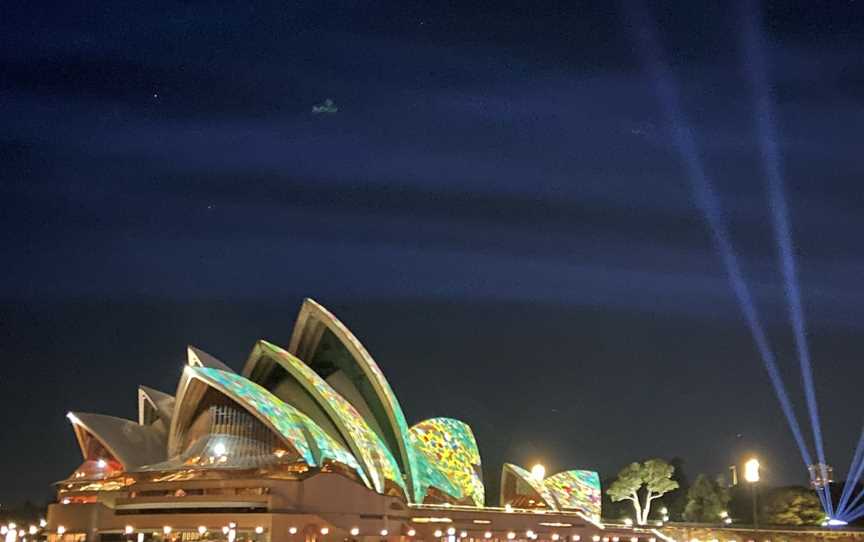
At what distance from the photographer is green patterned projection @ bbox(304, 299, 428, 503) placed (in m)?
39.9

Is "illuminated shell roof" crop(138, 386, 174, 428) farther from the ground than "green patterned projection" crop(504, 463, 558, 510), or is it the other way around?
"illuminated shell roof" crop(138, 386, 174, 428)

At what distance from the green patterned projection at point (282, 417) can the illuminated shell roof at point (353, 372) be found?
10.3 ft

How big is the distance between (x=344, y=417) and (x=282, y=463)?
3403 mm

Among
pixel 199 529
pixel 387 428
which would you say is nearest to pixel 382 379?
pixel 387 428

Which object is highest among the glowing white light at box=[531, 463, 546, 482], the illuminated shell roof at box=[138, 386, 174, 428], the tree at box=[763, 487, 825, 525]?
the illuminated shell roof at box=[138, 386, 174, 428]

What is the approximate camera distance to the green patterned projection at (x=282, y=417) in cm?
3644

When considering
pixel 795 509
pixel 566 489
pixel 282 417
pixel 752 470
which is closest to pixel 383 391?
pixel 282 417

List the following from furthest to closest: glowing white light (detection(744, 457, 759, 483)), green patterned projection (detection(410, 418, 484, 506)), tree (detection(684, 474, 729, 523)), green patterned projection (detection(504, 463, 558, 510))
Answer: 1. tree (detection(684, 474, 729, 523))
2. green patterned projection (detection(504, 463, 558, 510))
3. green patterned projection (detection(410, 418, 484, 506))
4. glowing white light (detection(744, 457, 759, 483))

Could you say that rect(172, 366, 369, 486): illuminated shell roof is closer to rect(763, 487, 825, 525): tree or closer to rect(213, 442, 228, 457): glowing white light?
rect(213, 442, 228, 457): glowing white light

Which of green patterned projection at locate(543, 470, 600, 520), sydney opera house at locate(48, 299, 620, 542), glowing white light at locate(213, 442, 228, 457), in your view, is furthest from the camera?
green patterned projection at locate(543, 470, 600, 520)

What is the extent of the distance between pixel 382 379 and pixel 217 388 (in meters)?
6.84

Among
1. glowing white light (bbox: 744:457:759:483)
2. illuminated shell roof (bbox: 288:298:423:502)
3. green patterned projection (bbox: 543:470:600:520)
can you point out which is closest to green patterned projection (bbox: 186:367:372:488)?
illuminated shell roof (bbox: 288:298:423:502)

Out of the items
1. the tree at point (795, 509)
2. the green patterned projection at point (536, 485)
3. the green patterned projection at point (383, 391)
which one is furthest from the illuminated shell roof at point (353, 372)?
the tree at point (795, 509)

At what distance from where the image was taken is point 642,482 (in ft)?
213
